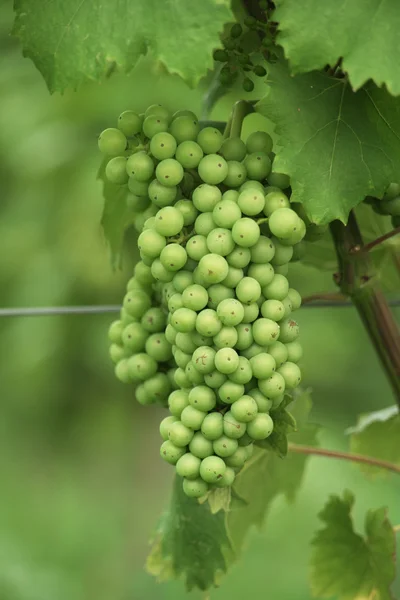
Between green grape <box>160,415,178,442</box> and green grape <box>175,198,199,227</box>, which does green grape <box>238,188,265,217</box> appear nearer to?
green grape <box>175,198,199,227</box>

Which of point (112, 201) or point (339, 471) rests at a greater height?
point (112, 201)

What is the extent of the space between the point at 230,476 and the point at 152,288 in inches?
7.8

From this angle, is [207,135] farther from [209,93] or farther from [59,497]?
[59,497]

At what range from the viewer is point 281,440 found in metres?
0.74

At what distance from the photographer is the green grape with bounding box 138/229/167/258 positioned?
27.0 inches

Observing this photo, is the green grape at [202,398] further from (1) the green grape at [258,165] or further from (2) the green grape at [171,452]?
(1) the green grape at [258,165]

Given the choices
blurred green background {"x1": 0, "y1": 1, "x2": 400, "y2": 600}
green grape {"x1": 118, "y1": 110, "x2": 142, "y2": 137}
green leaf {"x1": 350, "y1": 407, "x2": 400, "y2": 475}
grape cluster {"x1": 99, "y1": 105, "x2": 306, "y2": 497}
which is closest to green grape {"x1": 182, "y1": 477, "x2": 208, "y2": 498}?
grape cluster {"x1": 99, "y1": 105, "x2": 306, "y2": 497}

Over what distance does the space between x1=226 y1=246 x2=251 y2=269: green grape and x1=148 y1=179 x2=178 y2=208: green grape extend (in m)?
0.08

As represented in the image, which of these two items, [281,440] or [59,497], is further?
[59,497]

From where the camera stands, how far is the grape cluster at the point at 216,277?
659mm

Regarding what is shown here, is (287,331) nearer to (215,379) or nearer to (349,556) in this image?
(215,379)

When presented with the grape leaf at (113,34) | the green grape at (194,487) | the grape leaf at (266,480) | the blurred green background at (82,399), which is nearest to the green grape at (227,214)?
the grape leaf at (113,34)

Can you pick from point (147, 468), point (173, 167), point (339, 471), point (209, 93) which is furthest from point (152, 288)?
point (147, 468)

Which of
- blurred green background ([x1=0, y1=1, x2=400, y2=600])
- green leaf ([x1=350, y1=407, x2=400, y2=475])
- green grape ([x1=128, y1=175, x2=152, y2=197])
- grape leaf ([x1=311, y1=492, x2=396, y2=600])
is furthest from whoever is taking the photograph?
blurred green background ([x1=0, y1=1, x2=400, y2=600])
